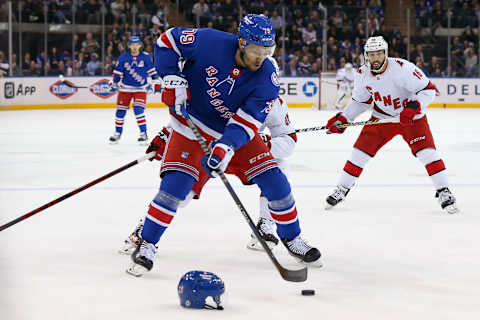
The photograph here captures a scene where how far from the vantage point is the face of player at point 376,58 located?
15.8 ft

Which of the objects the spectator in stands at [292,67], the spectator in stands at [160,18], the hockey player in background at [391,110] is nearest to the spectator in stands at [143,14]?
the spectator in stands at [160,18]

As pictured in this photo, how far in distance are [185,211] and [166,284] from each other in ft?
5.47

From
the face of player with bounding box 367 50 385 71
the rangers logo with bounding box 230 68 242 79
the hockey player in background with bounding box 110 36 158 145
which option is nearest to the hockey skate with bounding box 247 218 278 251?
the rangers logo with bounding box 230 68 242 79

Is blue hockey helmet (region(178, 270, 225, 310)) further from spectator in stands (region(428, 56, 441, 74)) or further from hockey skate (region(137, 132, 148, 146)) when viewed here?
spectator in stands (region(428, 56, 441, 74))

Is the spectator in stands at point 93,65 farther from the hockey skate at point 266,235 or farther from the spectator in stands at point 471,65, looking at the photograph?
the hockey skate at point 266,235

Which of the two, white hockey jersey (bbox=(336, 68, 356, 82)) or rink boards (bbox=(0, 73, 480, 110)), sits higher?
white hockey jersey (bbox=(336, 68, 356, 82))

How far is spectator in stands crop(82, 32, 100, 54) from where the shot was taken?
14766 millimetres

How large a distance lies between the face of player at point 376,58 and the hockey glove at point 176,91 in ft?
6.08

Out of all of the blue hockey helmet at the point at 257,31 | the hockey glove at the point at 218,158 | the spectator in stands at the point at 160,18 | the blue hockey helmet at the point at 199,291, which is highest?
the blue hockey helmet at the point at 257,31

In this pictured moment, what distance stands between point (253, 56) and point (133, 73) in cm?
654

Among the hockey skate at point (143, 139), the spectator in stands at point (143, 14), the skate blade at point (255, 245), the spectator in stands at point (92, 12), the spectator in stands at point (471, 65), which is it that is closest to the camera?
Result: the skate blade at point (255, 245)

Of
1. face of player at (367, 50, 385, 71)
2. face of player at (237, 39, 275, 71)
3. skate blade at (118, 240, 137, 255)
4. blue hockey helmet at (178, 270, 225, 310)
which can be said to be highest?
face of player at (237, 39, 275, 71)

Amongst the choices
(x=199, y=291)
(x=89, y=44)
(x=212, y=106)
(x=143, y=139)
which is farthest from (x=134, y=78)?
(x=199, y=291)

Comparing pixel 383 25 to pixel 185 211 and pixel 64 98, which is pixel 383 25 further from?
pixel 185 211
